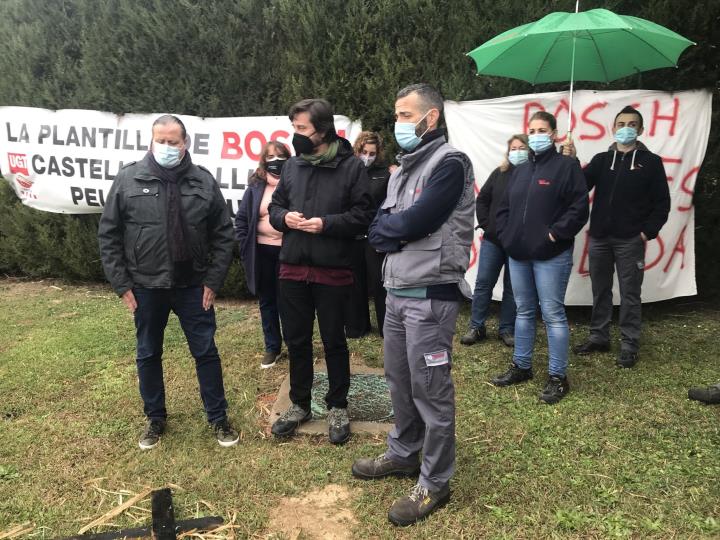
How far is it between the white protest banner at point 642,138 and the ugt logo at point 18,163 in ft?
16.9

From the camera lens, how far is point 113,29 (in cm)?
622

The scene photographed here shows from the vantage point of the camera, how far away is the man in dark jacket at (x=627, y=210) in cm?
421

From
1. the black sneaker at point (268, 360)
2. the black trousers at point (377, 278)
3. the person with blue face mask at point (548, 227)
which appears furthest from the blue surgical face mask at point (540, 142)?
the black sneaker at point (268, 360)

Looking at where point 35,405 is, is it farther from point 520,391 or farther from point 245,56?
point 245,56

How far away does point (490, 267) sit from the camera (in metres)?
4.89

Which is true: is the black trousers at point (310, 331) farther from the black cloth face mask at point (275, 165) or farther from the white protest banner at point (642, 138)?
the white protest banner at point (642, 138)

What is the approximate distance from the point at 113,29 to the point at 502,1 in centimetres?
431

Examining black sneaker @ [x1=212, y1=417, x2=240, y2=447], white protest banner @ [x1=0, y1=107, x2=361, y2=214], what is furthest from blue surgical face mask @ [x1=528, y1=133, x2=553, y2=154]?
white protest banner @ [x1=0, y1=107, x2=361, y2=214]

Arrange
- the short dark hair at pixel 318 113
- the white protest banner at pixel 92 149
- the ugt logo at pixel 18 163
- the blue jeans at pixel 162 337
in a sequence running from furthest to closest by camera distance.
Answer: the ugt logo at pixel 18 163 → the white protest banner at pixel 92 149 → the blue jeans at pixel 162 337 → the short dark hair at pixel 318 113

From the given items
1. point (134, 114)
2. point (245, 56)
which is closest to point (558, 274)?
point (245, 56)

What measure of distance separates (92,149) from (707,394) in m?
6.55

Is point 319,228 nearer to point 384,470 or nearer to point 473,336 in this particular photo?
point 384,470

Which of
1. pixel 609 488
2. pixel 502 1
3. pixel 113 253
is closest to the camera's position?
pixel 609 488

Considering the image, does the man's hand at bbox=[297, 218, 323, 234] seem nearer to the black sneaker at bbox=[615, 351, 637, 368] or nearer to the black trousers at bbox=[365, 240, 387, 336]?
the black trousers at bbox=[365, 240, 387, 336]
